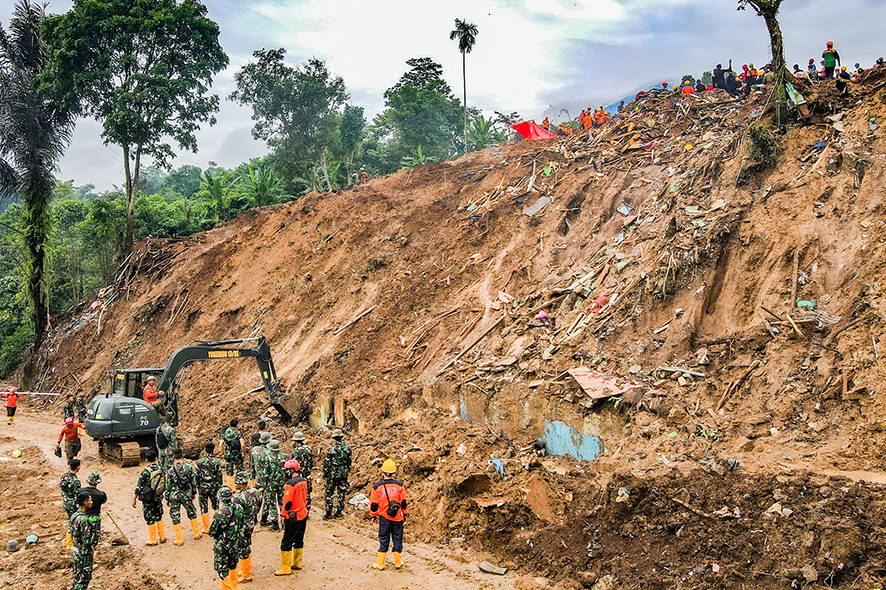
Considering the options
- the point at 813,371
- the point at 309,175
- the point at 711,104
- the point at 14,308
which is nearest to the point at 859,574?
the point at 813,371

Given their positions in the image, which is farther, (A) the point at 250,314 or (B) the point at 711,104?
(A) the point at 250,314

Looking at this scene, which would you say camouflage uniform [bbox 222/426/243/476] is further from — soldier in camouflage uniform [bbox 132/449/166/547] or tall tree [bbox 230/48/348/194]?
tall tree [bbox 230/48/348/194]

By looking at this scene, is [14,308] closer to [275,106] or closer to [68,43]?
[68,43]

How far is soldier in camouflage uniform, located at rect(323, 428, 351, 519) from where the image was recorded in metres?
9.93

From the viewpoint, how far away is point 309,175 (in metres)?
31.1

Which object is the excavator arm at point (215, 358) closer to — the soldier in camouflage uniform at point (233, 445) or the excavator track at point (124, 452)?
the excavator track at point (124, 452)

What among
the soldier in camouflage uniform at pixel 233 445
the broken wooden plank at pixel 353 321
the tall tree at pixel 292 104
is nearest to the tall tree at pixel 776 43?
the broken wooden plank at pixel 353 321

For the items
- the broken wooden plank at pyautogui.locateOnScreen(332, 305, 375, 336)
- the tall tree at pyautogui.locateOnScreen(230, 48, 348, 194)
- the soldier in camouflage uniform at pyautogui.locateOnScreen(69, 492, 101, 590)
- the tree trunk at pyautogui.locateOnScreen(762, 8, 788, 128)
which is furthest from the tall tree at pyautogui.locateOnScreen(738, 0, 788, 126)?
the tall tree at pyautogui.locateOnScreen(230, 48, 348, 194)

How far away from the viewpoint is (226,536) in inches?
277

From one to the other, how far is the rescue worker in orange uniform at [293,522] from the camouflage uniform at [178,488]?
189 centimetres

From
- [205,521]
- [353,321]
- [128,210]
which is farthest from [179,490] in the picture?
[128,210]

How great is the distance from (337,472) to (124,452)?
619 centimetres

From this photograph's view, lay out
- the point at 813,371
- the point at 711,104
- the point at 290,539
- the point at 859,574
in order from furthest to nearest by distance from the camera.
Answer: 1. the point at 711,104
2. the point at 813,371
3. the point at 290,539
4. the point at 859,574

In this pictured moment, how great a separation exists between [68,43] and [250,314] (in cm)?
1667
